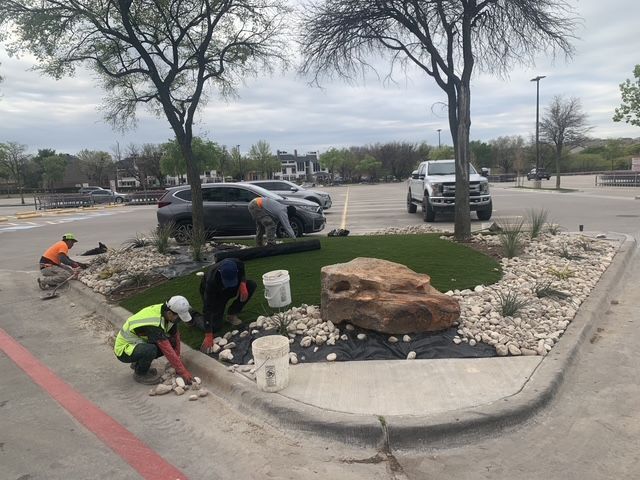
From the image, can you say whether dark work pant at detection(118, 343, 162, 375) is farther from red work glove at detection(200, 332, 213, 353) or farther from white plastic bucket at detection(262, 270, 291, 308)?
white plastic bucket at detection(262, 270, 291, 308)

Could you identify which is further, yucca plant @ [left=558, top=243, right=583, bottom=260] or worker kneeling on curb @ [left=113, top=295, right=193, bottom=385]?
yucca plant @ [left=558, top=243, right=583, bottom=260]

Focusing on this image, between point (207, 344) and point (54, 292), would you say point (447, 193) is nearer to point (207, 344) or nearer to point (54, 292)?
point (54, 292)

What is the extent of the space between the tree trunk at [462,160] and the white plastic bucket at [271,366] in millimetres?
6552

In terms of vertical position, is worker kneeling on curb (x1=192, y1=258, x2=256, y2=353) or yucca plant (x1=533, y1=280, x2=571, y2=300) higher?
worker kneeling on curb (x1=192, y1=258, x2=256, y2=353)

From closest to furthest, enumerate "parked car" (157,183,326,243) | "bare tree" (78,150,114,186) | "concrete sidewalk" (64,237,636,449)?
"concrete sidewalk" (64,237,636,449) → "parked car" (157,183,326,243) → "bare tree" (78,150,114,186)

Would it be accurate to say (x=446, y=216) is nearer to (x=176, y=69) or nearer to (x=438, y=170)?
(x=438, y=170)

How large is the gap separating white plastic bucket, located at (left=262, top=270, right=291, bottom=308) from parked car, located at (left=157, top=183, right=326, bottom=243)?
6944mm

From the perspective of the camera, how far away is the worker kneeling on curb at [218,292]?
5.11 m

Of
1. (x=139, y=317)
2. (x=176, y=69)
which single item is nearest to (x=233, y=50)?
(x=176, y=69)

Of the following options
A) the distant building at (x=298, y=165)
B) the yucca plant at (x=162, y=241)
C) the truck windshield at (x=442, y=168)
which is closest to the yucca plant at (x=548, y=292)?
the yucca plant at (x=162, y=241)

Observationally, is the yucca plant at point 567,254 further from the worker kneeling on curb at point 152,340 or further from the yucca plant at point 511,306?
the worker kneeling on curb at point 152,340

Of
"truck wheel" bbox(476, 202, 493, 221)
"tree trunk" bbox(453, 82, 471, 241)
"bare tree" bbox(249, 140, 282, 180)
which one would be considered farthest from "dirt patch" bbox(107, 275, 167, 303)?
"bare tree" bbox(249, 140, 282, 180)

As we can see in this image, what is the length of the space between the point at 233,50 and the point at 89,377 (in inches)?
324

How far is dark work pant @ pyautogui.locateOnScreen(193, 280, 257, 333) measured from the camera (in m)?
5.18
